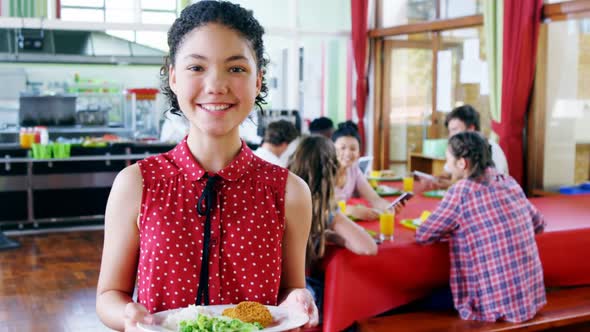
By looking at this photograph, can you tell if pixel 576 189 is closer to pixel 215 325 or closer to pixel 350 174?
pixel 350 174

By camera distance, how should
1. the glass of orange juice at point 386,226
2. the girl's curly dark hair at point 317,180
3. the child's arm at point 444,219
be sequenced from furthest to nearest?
1. the glass of orange juice at point 386,226
2. the child's arm at point 444,219
3. the girl's curly dark hair at point 317,180

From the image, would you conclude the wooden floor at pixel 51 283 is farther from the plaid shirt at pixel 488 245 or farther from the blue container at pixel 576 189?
the blue container at pixel 576 189

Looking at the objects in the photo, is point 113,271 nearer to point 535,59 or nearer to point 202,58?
point 202,58

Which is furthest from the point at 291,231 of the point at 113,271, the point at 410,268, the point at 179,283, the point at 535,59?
the point at 535,59

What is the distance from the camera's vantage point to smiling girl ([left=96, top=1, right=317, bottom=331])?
1209mm

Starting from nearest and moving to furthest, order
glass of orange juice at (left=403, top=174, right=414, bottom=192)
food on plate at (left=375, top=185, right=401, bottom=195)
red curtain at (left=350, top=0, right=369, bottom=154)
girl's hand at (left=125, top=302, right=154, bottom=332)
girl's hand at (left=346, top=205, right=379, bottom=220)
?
girl's hand at (left=125, top=302, right=154, bottom=332), girl's hand at (left=346, top=205, right=379, bottom=220), food on plate at (left=375, top=185, right=401, bottom=195), glass of orange juice at (left=403, top=174, right=414, bottom=192), red curtain at (left=350, top=0, right=369, bottom=154)

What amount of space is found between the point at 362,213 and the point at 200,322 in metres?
2.87

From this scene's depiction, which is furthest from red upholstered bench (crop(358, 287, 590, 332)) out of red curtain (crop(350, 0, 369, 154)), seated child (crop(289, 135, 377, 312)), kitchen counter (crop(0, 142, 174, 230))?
red curtain (crop(350, 0, 369, 154))

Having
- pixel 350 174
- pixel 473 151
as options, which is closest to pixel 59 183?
pixel 350 174

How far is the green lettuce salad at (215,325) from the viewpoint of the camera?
45.6 inches

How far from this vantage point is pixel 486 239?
326 cm

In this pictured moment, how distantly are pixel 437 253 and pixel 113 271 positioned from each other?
8.18 ft

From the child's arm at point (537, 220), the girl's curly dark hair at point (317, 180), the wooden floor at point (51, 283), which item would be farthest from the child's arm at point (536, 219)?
the wooden floor at point (51, 283)

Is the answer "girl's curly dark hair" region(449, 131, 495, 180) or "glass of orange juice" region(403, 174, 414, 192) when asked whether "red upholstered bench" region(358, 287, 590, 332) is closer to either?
"girl's curly dark hair" region(449, 131, 495, 180)
